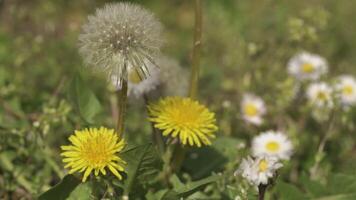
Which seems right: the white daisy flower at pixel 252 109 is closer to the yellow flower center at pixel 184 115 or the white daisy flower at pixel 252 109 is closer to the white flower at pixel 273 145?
the white flower at pixel 273 145

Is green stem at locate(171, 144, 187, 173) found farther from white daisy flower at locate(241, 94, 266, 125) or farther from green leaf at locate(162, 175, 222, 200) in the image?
white daisy flower at locate(241, 94, 266, 125)

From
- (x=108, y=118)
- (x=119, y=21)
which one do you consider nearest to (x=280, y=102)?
(x=108, y=118)

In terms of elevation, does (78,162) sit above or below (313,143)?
below

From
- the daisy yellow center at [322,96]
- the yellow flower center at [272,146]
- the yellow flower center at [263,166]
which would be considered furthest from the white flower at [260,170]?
the daisy yellow center at [322,96]

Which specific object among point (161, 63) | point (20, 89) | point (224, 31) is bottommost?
point (20, 89)

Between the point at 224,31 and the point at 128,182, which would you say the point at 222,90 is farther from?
the point at 128,182

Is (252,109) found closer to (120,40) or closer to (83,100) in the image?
(83,100)
